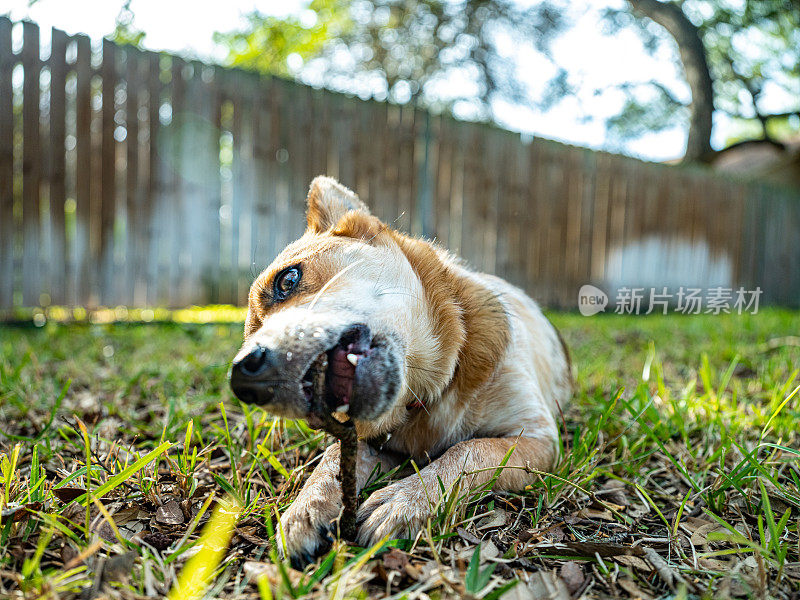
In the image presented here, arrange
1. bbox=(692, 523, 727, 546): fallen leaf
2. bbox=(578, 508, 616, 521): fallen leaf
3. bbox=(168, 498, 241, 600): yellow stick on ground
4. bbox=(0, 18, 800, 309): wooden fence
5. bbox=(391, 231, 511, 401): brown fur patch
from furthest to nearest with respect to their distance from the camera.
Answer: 1. bbox=(0, 18, 800, 309): wooden fence
2. bbox=(391, 231, 511, 401): brown fur patch
3. bbox=(578, 508, 616, 521): fallen leaf
4. bbox=(692, 523, 727, 546): fallen leaf
5. bbox=(168, 498, 241, 600): yellow stick on ground

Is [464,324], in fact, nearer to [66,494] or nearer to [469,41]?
[66,494]

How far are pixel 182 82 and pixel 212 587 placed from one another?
557 centimetres

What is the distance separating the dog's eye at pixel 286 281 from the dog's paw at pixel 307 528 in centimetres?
65

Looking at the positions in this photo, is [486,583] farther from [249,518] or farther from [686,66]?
[686,66]

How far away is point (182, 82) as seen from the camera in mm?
5773

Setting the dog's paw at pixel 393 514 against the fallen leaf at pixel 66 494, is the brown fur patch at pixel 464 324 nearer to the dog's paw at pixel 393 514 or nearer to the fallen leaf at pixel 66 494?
the dog's paw at pixel 393 514

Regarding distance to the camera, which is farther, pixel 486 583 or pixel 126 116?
pixel 126 116

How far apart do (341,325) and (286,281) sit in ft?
1.41

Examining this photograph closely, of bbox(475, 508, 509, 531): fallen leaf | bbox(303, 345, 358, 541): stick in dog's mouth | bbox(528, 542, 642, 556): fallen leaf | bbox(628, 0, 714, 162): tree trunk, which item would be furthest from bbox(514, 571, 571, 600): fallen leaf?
bbox(628, 0, 714, 162): tree trunk

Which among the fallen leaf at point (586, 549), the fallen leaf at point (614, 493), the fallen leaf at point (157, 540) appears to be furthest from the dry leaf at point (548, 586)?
the fallen leaf at point (157, 540)

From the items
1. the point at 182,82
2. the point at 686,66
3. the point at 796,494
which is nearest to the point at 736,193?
the point at 686,66

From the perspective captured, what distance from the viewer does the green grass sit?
4.38ft

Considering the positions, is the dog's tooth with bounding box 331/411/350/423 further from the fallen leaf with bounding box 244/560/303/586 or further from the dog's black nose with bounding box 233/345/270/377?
the fallen leaf with bounding box 244/560/303/586

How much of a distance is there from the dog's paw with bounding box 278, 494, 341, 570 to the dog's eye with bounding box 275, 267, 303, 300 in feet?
2.14
